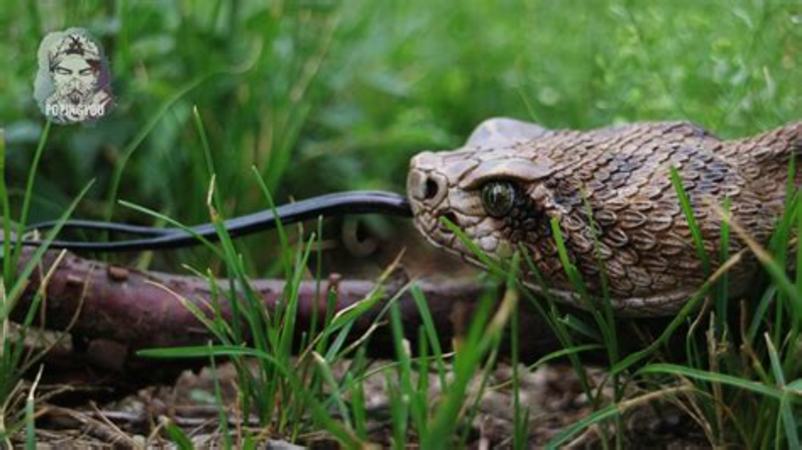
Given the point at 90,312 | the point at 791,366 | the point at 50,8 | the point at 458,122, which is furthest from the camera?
the point at 458,122

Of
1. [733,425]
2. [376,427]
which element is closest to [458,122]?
A: [376,427]

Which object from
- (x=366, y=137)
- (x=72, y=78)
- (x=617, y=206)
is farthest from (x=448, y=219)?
(x=366, y=137)

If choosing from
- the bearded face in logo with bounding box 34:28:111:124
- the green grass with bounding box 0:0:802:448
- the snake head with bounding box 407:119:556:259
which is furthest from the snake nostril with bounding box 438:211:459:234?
the bearded face in logo with bounding box 34:28:111:124

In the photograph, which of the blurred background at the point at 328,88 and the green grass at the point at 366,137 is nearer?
the green grass at the point at 366,137

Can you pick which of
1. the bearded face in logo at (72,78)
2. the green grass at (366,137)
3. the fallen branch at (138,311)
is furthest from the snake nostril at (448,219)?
the bearded face in logo at (72,78)

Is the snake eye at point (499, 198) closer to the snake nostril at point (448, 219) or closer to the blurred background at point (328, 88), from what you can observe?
the snake nostril at point (448, 219)

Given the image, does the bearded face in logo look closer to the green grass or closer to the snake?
the green grass

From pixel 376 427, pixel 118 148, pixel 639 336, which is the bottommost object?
pixel 376 427

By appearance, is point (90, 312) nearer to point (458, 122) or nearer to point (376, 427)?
point (376, 427)
